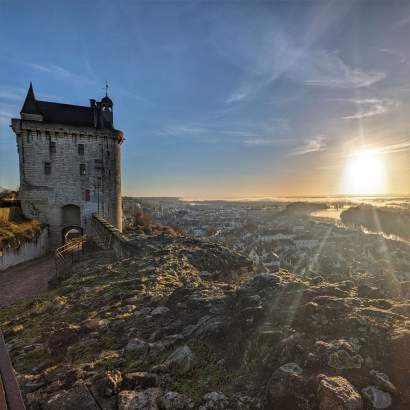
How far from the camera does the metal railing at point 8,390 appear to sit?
2.21 meters

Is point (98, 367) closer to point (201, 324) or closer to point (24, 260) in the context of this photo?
point (201, 324)

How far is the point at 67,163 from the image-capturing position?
80.5 feet

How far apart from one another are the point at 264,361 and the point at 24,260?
19.9 m

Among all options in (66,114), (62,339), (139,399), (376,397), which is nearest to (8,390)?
(139,399)

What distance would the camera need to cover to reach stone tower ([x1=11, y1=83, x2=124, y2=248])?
23.5 m

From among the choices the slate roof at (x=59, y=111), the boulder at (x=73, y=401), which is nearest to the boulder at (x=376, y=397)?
the boulder at (x=73, y=401)

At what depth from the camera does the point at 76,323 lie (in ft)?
20.2

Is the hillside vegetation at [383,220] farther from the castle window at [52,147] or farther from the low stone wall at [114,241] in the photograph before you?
the castle window at [52,147]

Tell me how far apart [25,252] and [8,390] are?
19.8 meters

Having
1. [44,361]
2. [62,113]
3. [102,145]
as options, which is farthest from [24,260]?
[44,361]

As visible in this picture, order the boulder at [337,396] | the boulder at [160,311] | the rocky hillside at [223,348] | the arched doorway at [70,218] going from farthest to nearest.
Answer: the arched doorway at [70,218]
the boulder at [160,311]
the rocky hillside at [223,348]
the boulder at [337,396]

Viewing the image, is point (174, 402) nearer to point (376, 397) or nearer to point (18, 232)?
point (376, 397)

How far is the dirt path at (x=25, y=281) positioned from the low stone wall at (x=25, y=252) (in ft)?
1.30

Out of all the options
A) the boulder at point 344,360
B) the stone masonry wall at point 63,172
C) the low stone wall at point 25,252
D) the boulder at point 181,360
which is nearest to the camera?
the boulder at point 344,360
